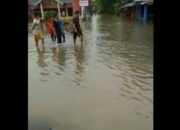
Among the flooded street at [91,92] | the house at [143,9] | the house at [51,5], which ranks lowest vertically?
the flooded street at [91,92]

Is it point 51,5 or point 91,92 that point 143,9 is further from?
point 91,92

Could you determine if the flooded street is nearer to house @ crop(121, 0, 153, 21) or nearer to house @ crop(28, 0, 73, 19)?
house @ crop(121, 0, 153, 21)

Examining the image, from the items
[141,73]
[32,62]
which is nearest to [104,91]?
[141,73]

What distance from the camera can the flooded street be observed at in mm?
4957

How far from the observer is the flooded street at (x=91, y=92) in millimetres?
4957

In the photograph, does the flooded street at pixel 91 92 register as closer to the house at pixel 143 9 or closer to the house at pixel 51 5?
the house at pixel 143 9

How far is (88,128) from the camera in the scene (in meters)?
4.69

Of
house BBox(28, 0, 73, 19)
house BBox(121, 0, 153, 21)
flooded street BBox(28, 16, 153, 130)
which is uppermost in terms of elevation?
house BBox(28, 0, 73, 19)

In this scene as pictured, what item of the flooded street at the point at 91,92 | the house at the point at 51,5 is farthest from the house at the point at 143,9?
the flooded street at the point at 91,92

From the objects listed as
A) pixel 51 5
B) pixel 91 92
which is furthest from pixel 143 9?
pixel 91 92

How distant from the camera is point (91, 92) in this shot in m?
6.71

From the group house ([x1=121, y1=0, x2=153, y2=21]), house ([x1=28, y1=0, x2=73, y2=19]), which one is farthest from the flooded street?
house ([x1=28, y1=0, x2=73, y2=19])

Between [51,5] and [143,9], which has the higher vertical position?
[51,5]

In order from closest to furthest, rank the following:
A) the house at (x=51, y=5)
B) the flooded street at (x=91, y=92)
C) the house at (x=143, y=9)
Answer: the flooded street at (x=91, y=92) < the house at (x=143, y=9) < the house at (x=51, y=5)
